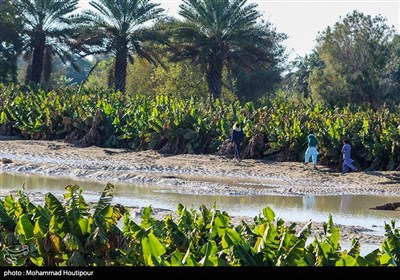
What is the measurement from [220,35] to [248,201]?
26.7 meters

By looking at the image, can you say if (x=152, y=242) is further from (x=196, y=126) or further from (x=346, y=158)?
(x=196, y=126)

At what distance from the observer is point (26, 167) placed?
26.5 m

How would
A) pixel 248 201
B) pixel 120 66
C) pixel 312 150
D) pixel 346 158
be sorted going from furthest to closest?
pixel 120 66 → pixel 312 150 → pixel 346 158 → pixel 248 201

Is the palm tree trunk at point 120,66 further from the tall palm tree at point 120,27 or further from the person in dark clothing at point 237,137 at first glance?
the person in dark clothing at point 237,137

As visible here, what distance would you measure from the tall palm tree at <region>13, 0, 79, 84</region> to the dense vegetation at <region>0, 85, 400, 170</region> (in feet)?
33.1

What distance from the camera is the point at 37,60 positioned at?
51.3m

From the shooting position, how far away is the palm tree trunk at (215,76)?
47.7m

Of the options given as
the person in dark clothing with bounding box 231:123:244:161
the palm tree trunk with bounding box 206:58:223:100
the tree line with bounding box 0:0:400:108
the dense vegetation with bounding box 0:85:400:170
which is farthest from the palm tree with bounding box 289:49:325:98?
the person in dark clothing with bounding box 231:123:244:161

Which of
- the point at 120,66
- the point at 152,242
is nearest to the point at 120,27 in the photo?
the point at 120,66

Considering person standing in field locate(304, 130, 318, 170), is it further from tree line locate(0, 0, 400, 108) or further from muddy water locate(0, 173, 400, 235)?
tree line locate(0, 0, 400, 108)

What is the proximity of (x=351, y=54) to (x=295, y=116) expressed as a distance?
27.2m

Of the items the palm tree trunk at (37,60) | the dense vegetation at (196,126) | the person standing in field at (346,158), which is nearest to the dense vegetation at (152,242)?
the person standing in field at (346,158)

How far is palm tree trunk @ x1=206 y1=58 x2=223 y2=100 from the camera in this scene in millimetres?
47653
